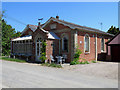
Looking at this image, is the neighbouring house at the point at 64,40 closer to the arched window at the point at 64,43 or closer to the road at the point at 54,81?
the arched window at the point at 64,43

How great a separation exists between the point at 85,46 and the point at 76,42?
2315 millimetres

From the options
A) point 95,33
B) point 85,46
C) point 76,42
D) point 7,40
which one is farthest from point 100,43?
point 7,40

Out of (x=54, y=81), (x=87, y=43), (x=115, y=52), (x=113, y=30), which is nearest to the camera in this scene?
(x=54, y=81)

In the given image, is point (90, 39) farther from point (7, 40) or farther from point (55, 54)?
point (7, 40)

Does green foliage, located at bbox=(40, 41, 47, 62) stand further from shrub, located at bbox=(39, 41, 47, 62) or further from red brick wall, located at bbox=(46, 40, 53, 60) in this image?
red brick wall, located at bbox=(46, 40, 53, 60)

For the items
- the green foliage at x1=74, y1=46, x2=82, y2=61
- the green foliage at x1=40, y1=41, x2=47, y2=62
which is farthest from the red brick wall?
the green foliage at x1=74, y1=46, x2=82, y2=61

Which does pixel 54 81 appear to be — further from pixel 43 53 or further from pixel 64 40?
pixel 64 40

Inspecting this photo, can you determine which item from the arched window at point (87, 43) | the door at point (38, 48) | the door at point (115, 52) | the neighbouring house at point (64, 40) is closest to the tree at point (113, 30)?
the neighbouring house at point (64, 40)

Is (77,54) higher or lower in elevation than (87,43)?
lower

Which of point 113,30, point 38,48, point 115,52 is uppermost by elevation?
point 113,30

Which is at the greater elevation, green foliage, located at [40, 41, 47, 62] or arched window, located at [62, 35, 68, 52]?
arched window, located at [62, 35, 68, 52]

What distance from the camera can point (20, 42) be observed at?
19.9 metres

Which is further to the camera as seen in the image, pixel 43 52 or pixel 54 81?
pixel 43 52

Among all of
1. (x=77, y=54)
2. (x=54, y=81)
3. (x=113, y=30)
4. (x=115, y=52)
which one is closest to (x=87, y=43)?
(x=77, y=54)
